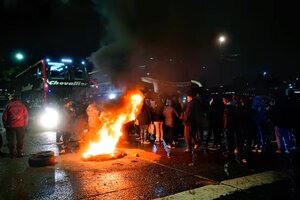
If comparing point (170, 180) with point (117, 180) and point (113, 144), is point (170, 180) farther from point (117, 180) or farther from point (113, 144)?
point (113, 144)

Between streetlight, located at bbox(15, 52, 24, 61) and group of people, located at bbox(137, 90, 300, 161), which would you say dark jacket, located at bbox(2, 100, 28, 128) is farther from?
streetlight, located at bbox(15, 52, 24, 61)

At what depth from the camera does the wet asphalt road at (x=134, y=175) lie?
5488 millimetres

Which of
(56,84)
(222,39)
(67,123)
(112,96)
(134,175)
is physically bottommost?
(134,175)

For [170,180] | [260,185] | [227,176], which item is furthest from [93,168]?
[260,185]

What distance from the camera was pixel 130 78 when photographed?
15797mm

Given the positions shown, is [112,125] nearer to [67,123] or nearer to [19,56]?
[67,123]

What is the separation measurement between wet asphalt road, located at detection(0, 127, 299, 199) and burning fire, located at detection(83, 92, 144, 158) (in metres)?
0.63

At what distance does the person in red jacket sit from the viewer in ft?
29.7

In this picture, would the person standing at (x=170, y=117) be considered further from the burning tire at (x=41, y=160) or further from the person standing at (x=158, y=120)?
the burning tire at (x=41, y=160)

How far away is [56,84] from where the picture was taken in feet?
53.4

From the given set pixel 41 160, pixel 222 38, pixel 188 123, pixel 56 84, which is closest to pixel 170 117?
pixel 188 123

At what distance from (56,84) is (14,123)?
747 cm

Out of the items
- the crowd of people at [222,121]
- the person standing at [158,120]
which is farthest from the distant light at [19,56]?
the person standing at [158,120]

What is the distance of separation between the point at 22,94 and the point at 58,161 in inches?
605
